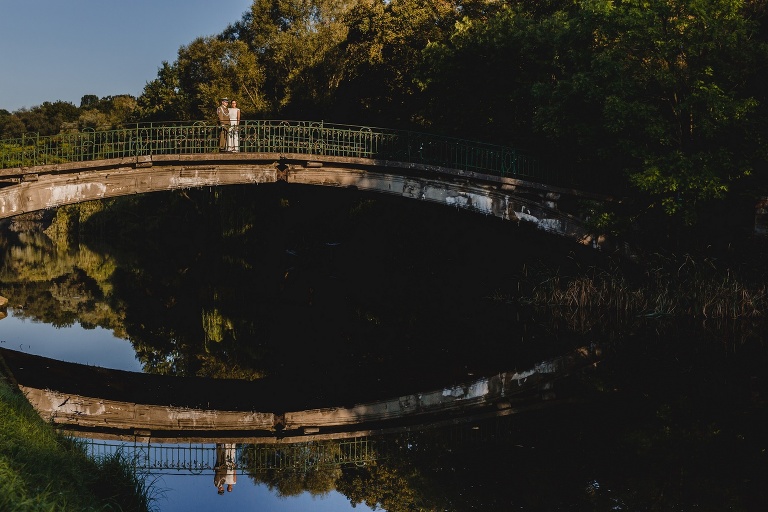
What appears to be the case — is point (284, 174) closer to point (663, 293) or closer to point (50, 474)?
point (663, 293)

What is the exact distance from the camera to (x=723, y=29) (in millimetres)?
20938

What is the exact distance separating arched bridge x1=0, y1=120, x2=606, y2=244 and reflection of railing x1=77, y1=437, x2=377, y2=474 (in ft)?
40.5

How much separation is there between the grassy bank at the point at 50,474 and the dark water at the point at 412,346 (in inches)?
50.3

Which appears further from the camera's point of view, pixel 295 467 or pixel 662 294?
pixel 662 294

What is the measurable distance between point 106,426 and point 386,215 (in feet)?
71.7

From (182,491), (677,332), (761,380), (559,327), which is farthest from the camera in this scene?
(559,327)

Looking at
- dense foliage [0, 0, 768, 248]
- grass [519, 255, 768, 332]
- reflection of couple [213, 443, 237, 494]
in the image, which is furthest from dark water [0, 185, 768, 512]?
dense foliage [0, 0, 768, 248]

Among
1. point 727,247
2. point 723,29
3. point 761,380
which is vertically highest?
point 723,29

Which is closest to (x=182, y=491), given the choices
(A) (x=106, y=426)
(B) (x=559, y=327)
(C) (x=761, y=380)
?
(A) (x=106, y=426)

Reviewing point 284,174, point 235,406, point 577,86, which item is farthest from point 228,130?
point 235,406

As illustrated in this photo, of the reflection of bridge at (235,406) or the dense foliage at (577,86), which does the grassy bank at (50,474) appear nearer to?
the reflection of bridge at (235,406)

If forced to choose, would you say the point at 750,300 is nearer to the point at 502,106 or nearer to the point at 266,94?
the point at 502,106

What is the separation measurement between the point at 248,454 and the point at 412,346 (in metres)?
8.71

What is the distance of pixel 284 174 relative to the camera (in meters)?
24.5
